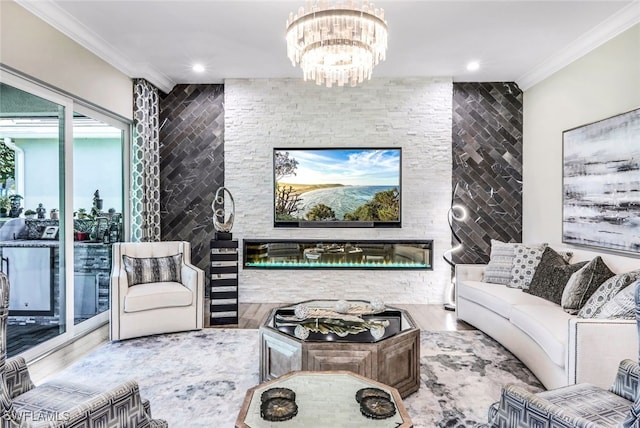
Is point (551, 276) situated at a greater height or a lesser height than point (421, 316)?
greater

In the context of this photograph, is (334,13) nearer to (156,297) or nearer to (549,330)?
(549,330)

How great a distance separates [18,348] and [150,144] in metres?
2.77

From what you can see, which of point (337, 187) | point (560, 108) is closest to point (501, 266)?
point (560, 108)

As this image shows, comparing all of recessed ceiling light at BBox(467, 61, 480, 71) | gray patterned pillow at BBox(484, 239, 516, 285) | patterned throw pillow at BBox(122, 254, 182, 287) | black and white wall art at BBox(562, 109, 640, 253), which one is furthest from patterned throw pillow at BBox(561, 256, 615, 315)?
patterned throw pillow at BBox(122, 254, 182, 287)

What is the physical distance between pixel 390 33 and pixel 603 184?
2563 millimetres

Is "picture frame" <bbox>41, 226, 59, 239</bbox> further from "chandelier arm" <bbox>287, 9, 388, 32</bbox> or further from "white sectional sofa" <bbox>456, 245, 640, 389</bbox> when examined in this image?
"white sectional sofa" <bbox>456, 245, 640, 389</bbox>

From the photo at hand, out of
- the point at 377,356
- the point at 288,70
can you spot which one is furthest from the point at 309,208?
the point at 377,356

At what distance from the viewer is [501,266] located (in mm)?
4137

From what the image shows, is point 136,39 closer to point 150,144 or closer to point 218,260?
point 150,144

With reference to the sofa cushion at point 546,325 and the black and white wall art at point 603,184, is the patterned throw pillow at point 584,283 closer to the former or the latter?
the sofa cushion at point 546,325

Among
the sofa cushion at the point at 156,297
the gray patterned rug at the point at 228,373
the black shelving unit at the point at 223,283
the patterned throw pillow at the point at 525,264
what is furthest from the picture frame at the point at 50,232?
the patterned throw pillow at the point at 525,264

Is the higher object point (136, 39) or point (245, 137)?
point (136, 39)

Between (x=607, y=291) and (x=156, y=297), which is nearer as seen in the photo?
(x=607, y=291)

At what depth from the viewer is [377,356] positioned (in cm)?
238
